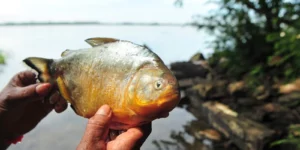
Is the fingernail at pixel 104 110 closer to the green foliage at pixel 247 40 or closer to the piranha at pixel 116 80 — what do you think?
the piranha at pixel 116 80

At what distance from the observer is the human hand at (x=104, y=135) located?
1.60 m

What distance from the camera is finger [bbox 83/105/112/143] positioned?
5.16 feet

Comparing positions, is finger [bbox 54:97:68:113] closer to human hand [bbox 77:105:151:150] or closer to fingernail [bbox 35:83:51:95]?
fingernail [bbox 35:83:51:95]

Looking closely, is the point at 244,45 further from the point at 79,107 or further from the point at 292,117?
the point at 79,107

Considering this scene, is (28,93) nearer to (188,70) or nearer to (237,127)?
(237,127)

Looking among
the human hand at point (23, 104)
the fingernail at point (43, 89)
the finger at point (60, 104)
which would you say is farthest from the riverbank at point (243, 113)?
the fingernail at point (43, 89)

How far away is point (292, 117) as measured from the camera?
662 cm

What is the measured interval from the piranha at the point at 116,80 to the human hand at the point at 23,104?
0.71ft

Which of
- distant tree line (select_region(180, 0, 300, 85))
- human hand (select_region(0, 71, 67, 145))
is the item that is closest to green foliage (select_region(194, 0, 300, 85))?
distant tree line (select_region(180, 0, 300, 85))

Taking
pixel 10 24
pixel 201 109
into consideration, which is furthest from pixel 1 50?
pixel 10 24

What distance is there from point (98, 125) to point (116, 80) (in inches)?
9.8

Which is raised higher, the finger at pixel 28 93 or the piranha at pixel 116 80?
the piranha at pixel 116 80

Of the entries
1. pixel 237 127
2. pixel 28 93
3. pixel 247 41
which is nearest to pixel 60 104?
pixel 28 93

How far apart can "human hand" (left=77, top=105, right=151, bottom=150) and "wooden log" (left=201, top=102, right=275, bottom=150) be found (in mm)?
4989
